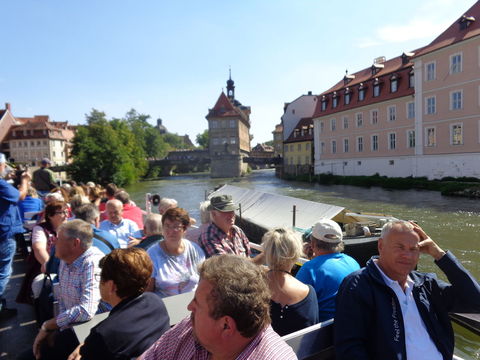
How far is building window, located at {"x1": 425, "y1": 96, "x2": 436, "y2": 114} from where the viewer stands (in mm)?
25767

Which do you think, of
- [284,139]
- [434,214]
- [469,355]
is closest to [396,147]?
[434,214]

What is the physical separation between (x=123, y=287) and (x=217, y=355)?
855mm

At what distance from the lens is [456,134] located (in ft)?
80.4

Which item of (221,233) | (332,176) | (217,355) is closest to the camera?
(217,355)

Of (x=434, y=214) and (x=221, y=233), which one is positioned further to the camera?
(x=434, y=214)

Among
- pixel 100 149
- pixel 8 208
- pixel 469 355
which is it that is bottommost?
pixel 469 355

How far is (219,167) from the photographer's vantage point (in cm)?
5650

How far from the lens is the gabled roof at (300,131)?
45325mm

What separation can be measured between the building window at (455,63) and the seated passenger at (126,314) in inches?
1067

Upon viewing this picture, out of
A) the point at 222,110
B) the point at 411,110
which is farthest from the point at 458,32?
the point at 222,110

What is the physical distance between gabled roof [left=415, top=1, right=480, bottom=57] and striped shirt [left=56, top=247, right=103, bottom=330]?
86.8 feet

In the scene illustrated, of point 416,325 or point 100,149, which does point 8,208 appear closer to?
point 416,325

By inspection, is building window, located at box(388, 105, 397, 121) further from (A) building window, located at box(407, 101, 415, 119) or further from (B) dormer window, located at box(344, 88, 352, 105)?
(B) dormer window, located at box(344, 88, 352, 105)

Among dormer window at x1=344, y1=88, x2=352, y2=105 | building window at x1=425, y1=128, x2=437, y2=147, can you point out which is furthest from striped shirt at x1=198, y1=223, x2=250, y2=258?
dormer window at x1=344, y1=88, x2=352, y2=105
